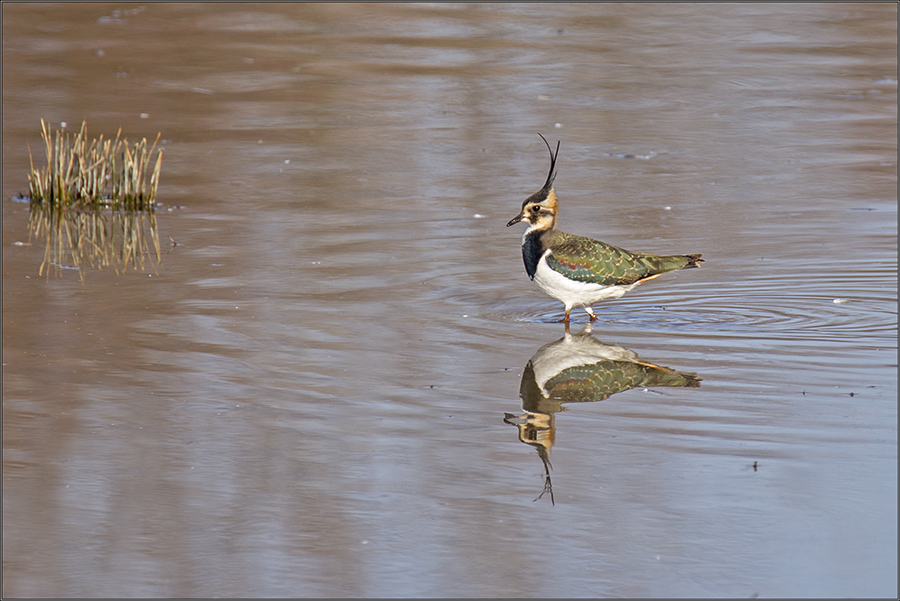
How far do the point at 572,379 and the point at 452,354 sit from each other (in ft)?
2.70

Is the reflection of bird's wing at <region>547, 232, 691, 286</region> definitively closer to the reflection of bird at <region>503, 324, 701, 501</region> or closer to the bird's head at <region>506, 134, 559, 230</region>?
the bird's head at <region>506, 134, 559, 230</region>

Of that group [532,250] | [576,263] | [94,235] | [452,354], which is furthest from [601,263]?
[94,235]

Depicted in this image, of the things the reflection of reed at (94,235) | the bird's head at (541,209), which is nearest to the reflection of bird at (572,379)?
the bird's head at (541,209)

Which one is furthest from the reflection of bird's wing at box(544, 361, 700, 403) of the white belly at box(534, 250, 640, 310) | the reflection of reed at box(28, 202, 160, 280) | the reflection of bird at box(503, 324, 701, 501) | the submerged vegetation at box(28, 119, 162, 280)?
the submerged vegetation at box(28, 119, 162, 280)

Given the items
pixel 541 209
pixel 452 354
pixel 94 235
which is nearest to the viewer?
pixel 452 354

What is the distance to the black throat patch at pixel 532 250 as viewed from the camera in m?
8.43

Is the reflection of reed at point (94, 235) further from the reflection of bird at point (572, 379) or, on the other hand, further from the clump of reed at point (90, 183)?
the reflection of bird at point (572, 379)

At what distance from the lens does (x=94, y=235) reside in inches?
423

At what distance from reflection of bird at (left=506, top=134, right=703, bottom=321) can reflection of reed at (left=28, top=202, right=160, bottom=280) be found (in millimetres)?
3137

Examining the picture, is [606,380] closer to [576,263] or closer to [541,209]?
[576,263]

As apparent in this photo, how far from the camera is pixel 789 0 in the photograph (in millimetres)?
24641

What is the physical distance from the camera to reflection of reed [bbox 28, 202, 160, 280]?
32.4ft

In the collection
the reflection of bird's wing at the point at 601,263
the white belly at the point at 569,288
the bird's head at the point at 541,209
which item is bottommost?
the white belly at the point at 569,288

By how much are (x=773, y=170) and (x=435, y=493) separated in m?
8.33
